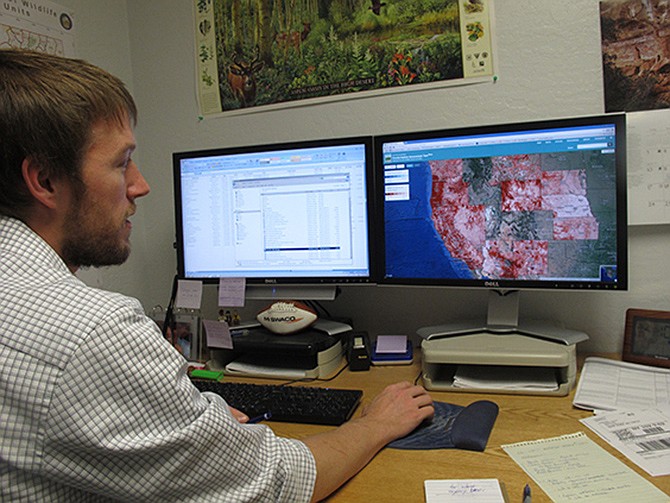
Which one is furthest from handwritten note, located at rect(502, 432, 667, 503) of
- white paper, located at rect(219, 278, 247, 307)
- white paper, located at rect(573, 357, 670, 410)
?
white paper, located at rect(219, 278, 247, 307)

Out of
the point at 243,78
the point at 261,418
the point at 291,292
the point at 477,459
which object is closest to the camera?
the point at 477,459

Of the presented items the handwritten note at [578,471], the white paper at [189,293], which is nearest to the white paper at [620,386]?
the handwritten note at [578,471]

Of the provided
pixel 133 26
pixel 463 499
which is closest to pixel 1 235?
pixel 463 499

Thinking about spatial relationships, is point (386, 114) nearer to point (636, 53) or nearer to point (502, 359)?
point (636, 53)

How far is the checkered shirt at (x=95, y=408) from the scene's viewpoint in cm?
56

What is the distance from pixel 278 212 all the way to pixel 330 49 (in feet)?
1.57

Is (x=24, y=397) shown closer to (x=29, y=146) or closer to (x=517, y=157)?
(x=29, y=146)

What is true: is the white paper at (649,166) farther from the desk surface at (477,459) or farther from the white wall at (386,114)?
the desk surface at (477,459)

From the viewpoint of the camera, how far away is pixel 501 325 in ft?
4.04

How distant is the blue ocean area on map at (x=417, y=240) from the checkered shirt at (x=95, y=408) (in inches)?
27.0

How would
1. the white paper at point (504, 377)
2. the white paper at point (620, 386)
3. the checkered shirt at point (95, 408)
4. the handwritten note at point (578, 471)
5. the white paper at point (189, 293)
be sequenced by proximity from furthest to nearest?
the white paper at point (189, 293)
the white paper at point (504, 377)
the white paper at point (620, 386)
the handwritten note at point (578, 471)
the checkered shirt at point (95, 408)

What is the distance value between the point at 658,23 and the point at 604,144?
343 millimetres

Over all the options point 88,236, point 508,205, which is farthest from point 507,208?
point 88,236

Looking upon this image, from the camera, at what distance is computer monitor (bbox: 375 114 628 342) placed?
1.09m
